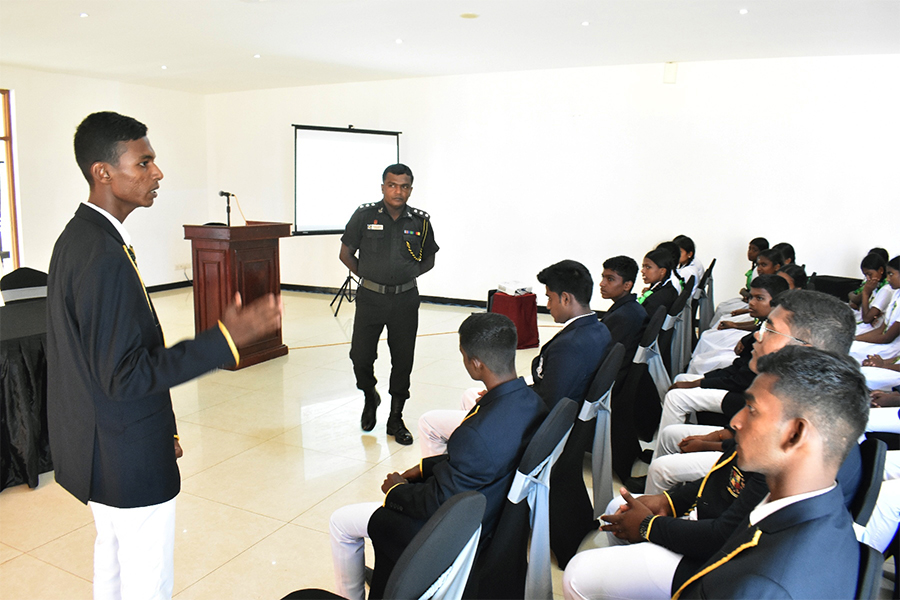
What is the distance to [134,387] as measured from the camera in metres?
1.50

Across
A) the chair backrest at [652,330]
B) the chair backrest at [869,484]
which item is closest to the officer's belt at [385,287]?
the chair backrest at [652,330]

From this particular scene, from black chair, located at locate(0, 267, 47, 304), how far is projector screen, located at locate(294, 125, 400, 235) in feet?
11.1

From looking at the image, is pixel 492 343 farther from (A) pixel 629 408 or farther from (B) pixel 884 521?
(A) pixel 629 408

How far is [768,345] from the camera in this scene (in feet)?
7.72

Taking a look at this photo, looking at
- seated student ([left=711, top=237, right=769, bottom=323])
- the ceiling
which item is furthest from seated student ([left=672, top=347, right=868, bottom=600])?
seated student ([left=711, top=237, right=769, bottom=323])

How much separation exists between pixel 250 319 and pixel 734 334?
170 inches

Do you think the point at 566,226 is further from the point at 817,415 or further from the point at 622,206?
the point at 817,415

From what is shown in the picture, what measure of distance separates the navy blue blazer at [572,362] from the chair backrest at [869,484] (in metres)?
1.19

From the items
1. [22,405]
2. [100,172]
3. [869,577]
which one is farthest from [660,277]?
[22,405]

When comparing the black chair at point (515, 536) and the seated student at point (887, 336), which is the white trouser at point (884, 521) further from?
the seated student at point (887, 336)

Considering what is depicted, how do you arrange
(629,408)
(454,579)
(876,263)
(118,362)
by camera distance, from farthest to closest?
(876,263)
(629,408)
(118,362)
(454,579)

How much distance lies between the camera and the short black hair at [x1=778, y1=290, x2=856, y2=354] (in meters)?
2.25

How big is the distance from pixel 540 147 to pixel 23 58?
649cm

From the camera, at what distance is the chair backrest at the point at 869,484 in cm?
161
